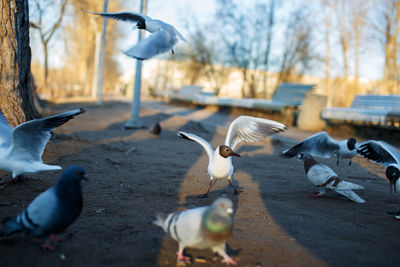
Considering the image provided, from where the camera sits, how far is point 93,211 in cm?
367

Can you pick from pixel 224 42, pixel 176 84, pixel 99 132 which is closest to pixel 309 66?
pixel 224 42

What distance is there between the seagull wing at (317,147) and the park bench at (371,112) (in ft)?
15.0

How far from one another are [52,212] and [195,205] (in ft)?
5.95

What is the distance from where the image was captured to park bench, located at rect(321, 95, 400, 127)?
31.2 feet

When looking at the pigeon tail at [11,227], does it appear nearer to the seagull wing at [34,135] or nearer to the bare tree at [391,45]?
the seagull wing at [34,135]

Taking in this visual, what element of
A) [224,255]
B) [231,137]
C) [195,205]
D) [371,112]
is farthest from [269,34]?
[224,255]

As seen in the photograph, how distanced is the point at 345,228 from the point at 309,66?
18.4m

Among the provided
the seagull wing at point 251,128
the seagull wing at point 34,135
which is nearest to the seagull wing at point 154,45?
the seagull wing at point 251,128

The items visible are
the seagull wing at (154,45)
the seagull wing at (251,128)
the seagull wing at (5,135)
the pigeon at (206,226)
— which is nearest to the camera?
the pigeon at (206,226)

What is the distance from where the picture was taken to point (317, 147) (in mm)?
5684

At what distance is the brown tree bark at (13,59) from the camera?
5312 millimetres

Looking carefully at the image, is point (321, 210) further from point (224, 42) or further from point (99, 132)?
point (224, 42)

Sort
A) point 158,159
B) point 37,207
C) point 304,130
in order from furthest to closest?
point 304,130 < point 158,159 < point 37,207

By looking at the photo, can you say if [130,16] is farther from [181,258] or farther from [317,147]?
[181,258]
